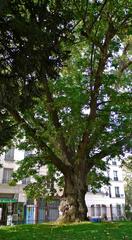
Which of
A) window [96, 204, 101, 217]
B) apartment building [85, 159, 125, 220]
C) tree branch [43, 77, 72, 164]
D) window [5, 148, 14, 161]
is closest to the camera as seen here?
tree branch [43, 77, 72, 164]

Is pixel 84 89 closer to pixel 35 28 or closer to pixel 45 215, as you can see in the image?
pixel 35 28

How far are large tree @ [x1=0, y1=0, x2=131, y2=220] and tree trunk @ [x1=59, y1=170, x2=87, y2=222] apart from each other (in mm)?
51

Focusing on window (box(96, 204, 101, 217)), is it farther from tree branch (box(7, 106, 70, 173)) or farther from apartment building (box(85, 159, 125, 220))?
tree branch (box(7, 106, 70, 173))

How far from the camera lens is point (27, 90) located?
31.4ft

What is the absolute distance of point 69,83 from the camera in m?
16.5

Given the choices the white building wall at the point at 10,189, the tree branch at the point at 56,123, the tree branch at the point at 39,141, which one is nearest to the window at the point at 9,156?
the white building wall at the point at 10,189

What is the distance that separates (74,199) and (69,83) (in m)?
6.08

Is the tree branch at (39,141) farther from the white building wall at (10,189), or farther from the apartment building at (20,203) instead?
the white building wall at (10,189)

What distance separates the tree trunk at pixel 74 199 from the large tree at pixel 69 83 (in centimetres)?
5

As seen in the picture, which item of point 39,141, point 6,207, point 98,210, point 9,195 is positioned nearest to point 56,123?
point 39,141

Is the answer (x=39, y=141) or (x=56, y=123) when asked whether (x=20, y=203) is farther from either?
(x=56, y=123)

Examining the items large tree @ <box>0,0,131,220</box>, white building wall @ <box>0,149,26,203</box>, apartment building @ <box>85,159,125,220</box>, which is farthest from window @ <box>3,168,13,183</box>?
→ large tree @ <box>0,0,131,220</box>

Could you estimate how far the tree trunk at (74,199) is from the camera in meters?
16.2

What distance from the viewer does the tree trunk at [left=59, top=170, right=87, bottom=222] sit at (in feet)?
53.1
